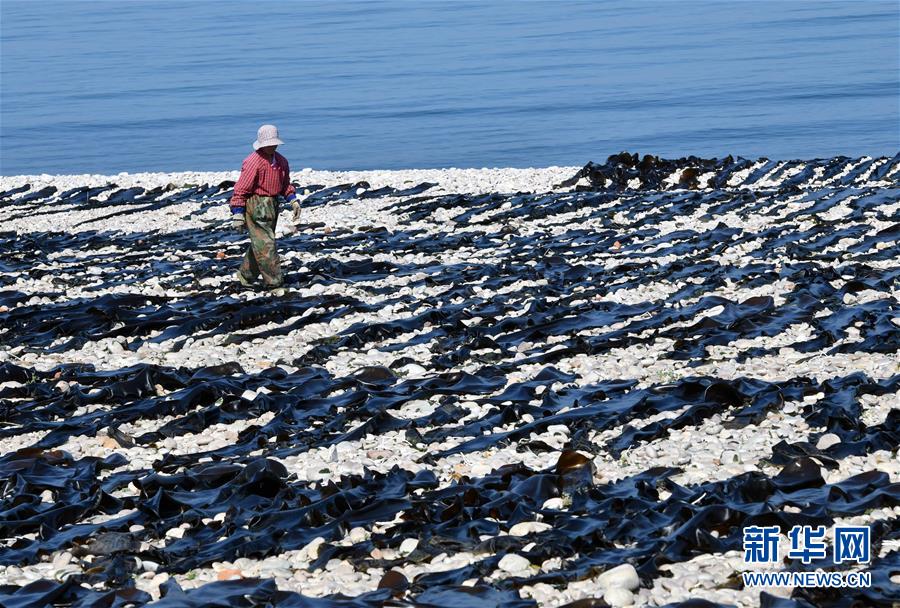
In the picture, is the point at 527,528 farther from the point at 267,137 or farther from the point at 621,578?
the point at 267,137

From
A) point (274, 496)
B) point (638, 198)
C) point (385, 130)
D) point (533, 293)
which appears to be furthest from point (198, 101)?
point (274, 496)

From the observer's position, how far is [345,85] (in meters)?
56.4

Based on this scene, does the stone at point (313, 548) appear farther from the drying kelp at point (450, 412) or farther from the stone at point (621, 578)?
the stone at point (621, 578)

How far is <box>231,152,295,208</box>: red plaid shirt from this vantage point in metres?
12.6

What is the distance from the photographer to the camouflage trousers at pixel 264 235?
505 inches

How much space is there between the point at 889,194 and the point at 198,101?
133 feet

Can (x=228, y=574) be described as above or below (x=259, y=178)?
below

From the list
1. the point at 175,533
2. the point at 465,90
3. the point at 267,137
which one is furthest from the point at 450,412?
the point at 465,90

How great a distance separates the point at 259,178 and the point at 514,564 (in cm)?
768

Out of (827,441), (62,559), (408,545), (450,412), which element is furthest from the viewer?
(450,412)

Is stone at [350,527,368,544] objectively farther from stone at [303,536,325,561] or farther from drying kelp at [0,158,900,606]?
stone at [303,536,325,561]

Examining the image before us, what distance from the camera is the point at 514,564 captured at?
588cm

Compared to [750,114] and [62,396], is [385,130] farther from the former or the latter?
[62,396]

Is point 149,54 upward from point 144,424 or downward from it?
upward
